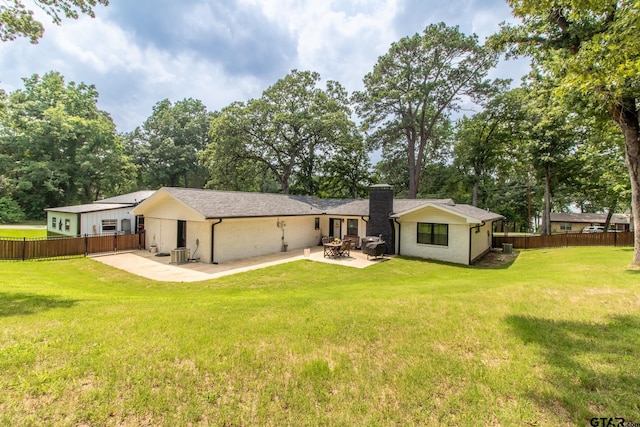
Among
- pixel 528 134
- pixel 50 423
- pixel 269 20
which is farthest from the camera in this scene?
pixel 528 134

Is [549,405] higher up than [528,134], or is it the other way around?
[528,134]

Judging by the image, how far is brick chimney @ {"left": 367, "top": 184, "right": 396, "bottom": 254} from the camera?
16688 millimetres

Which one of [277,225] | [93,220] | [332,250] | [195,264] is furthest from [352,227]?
[93,220]

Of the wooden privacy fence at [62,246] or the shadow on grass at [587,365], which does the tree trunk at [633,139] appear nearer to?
the shadow on grass at [587,365]

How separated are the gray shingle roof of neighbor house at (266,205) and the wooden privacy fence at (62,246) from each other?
14.4ft

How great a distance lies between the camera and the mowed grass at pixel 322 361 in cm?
276

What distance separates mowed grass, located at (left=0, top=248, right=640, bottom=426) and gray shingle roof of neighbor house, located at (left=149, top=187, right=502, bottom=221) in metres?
7.58

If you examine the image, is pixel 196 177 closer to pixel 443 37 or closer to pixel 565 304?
pixel 443 37

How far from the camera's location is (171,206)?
1497 cm

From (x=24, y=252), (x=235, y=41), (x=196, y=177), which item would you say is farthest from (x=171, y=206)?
(x=196, y=177)

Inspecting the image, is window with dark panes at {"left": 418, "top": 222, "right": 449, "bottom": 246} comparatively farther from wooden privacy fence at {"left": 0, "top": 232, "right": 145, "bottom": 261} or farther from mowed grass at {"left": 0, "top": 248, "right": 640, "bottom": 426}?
wooden privacy fence at {"left": 0, "top": 232, "right": 145, "bottom": 261}

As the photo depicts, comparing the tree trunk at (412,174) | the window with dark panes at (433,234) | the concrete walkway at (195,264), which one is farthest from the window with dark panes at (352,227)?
the tree trunk at (412,174)

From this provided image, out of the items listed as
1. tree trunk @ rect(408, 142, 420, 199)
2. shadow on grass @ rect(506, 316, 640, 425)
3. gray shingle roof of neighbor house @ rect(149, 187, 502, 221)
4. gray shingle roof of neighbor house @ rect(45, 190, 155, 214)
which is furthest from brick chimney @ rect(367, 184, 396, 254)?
gray shingle roof of neighbor house @ rect(45, 190, 155, 214)

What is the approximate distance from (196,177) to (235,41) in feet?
112
